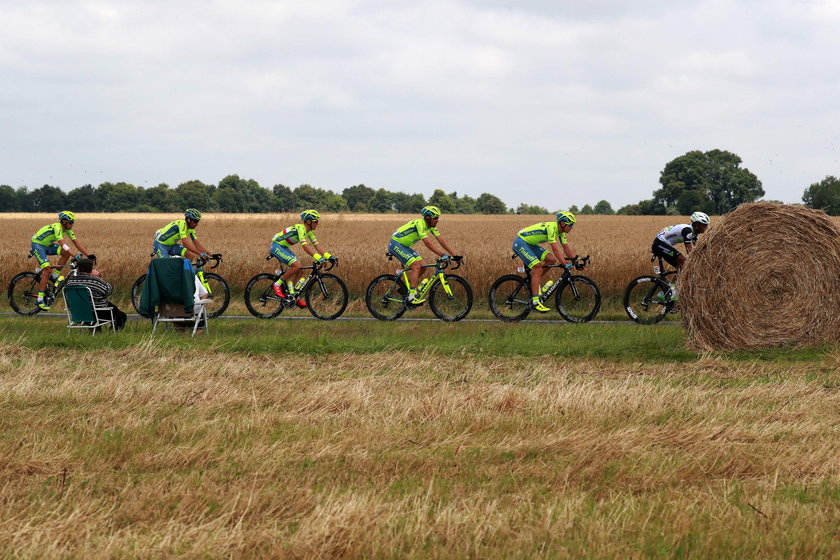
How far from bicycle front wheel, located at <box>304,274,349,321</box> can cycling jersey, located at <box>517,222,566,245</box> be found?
3341 millimetres

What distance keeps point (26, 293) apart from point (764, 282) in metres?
13.6

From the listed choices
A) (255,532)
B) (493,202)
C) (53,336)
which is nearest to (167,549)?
(255,532)

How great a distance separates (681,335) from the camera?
13672 mm

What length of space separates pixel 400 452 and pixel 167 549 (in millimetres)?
2068

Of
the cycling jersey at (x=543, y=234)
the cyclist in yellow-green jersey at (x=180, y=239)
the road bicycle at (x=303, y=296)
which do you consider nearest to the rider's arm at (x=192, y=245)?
the cyclist in yellow-green jersey at (x=180, y=239)

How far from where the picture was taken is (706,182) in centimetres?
10112

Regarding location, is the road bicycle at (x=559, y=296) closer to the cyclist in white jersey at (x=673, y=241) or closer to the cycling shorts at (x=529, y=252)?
the cycling shorts at (x=529, y=252)

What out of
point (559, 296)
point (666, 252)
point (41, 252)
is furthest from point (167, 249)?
point (666, 252)

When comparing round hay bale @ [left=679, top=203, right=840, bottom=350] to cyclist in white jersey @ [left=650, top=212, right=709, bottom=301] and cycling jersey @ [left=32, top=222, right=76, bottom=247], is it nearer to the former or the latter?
cyclist in white jersey @ [left=650, top=212, right=709, bottom=301]

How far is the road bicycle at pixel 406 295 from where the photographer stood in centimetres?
1599

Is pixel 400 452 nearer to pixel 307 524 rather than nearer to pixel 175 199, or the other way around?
pixel 307 524

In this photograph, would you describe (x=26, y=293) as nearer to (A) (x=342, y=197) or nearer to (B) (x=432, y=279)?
(B) (x=432, y=279)

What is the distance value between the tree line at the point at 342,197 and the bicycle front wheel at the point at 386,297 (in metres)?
82.3

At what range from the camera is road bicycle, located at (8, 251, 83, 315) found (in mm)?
17719
